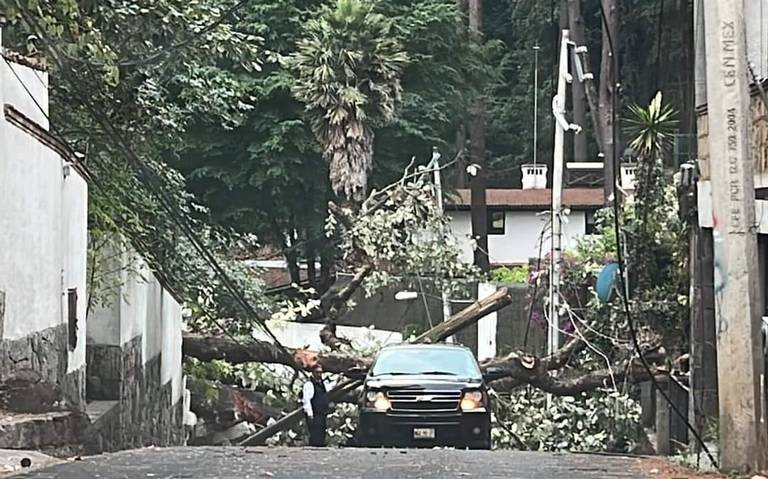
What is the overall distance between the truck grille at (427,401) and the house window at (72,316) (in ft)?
16.3

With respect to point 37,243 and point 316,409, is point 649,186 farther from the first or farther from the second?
point 37,243

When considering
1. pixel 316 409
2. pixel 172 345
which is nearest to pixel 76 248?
pixel 316 409

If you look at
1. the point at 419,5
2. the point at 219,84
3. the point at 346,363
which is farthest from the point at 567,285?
the point at 419,5

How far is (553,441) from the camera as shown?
23812mm

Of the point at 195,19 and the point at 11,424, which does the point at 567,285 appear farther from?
the point at 11,424

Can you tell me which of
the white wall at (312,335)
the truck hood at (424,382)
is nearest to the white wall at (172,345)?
the truck hood at (424,382)

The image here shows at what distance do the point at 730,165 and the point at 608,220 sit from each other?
17.3 metres

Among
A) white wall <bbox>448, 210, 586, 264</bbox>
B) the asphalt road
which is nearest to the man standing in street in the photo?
the asphalt road

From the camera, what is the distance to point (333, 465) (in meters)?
12.5

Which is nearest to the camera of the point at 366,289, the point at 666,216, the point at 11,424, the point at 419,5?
the point at 11,424

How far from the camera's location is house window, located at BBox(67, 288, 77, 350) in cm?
1447

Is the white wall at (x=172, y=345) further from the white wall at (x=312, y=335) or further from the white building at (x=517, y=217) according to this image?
the white building at (x=517, y=217)

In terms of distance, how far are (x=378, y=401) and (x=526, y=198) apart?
97.4 feet

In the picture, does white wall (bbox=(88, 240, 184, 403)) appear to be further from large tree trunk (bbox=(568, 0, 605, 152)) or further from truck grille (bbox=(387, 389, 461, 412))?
large tree trunk (bbox=(568, 0, 605, 152))
